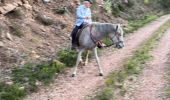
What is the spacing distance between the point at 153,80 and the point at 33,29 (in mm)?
6739

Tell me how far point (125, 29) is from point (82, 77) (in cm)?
1135

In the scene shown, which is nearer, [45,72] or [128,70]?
[45,72]

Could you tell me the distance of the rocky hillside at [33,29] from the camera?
47.8 feet

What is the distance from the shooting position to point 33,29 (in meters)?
17.2

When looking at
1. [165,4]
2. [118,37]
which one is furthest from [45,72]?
[165,4]

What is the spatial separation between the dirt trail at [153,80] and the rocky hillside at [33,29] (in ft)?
13.4

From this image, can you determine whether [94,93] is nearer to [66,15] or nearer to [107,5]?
[66,15]

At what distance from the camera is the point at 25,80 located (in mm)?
12555

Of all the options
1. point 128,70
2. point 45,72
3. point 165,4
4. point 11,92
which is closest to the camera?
point 11,92

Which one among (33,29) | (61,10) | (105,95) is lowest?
(105,95)

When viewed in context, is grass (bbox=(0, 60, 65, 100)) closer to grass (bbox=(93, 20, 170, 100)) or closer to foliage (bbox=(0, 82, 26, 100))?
foliage (bbox=(0, 82, 26, 100))

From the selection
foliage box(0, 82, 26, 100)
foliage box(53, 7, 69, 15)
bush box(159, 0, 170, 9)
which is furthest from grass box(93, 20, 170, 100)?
bush box(159, 0, 170, 9)

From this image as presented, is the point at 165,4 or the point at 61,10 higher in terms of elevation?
the point at 61,10

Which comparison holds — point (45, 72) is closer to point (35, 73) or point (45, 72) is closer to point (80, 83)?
point (35, 73)
